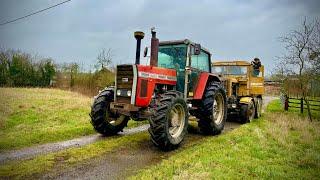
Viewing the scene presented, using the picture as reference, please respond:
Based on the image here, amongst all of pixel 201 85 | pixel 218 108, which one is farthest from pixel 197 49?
pixel 218 108

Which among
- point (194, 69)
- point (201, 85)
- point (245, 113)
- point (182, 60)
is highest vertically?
point (182, 60)

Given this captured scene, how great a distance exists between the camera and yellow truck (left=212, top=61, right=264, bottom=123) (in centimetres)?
1274

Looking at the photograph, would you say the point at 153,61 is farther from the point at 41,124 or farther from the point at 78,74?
the point at 78,74

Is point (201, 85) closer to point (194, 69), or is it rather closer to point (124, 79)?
point (194, 69)

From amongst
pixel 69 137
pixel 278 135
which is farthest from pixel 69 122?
pixel 278 135

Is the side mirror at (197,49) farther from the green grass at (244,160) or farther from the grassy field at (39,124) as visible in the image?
the grassy field at (39,124)

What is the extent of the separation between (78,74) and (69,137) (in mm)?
26086

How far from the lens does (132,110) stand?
24.3 feet

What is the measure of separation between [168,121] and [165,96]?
0.59 m

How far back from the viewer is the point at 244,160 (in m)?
6.48

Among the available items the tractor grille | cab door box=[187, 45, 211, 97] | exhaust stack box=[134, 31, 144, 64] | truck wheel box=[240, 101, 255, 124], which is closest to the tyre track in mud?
the tractor grille

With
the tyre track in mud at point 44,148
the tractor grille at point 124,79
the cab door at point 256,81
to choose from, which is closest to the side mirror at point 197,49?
the tractor grille at point 124,79

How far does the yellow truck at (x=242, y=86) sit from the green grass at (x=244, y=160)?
3.61 metres

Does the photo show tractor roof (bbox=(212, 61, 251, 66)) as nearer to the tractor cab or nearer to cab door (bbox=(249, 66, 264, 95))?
cab door (bbox=(249, 66, 264, 95))
